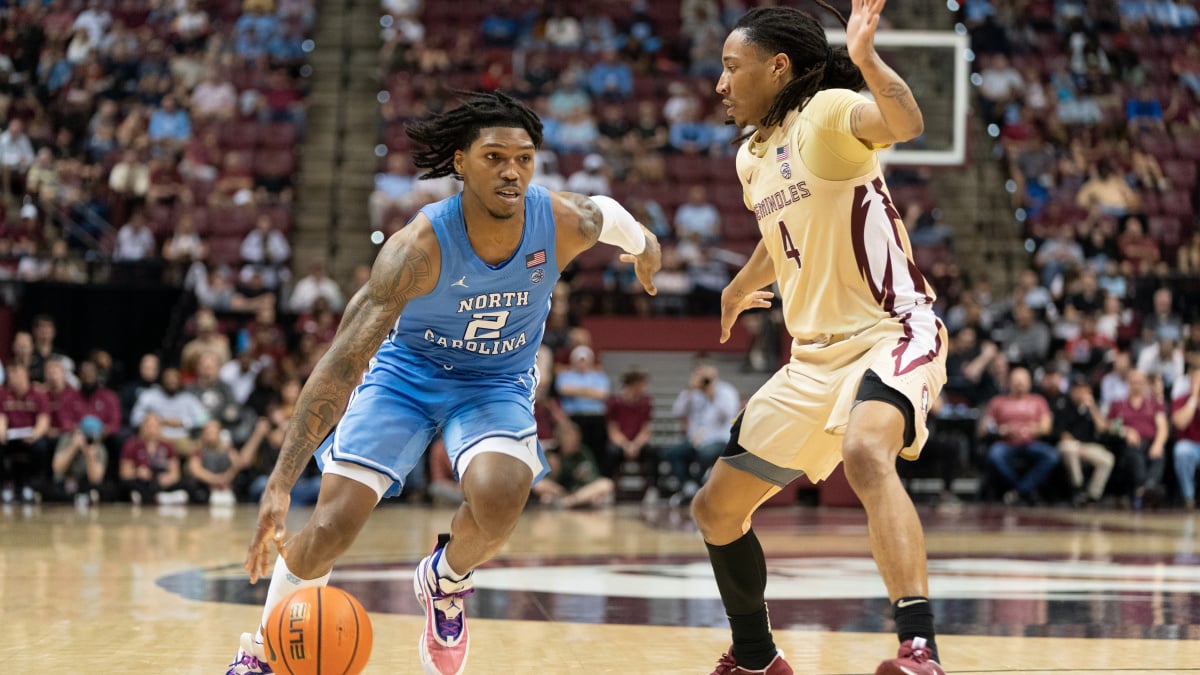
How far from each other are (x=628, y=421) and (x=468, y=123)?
966 centimetres

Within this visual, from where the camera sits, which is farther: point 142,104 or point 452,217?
point 142,104

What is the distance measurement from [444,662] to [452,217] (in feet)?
4.56

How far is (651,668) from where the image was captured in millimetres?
4863

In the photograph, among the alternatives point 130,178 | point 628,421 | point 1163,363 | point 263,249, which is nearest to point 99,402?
point 263,249

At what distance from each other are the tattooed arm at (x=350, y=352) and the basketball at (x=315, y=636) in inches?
14.5

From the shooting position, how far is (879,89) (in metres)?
3.98

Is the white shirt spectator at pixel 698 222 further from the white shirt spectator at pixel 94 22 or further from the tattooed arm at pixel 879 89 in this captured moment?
the tattooed arm at pixel 879 89

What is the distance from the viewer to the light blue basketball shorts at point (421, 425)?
4688mm

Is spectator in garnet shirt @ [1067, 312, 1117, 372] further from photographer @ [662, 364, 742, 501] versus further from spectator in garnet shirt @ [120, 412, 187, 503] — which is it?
spectator in garnet shirt @ [120, 412, 187, 503]

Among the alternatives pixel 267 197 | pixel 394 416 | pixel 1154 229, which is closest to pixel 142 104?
pixel 267 197

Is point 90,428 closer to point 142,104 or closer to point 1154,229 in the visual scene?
point 142,104

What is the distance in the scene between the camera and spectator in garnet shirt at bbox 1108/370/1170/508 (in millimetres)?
14062

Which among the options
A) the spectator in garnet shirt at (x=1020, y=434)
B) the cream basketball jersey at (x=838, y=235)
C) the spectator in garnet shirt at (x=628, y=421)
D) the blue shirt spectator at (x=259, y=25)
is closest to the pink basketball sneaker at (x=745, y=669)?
the cream basketball jersey at (x=838, y=235)

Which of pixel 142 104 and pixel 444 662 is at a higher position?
pixel 142 104
